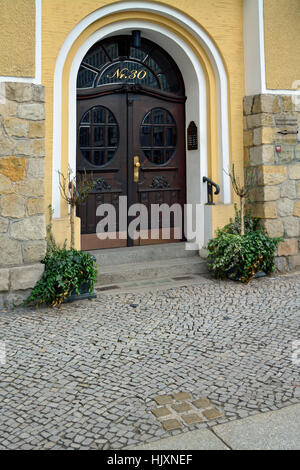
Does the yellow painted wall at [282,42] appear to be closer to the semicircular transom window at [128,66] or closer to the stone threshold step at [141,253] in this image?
the semicircular transom window at [128,66]

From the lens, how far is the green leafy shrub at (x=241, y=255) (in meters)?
5.27

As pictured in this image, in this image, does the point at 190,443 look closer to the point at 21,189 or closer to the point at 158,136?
the point at 21,189

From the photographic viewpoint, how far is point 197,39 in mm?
5949

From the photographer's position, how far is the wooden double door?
583 cm

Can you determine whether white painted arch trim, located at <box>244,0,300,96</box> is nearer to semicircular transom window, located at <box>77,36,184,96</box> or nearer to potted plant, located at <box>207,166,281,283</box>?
semicircular transom window, located at <box>77,36,184,96</box>

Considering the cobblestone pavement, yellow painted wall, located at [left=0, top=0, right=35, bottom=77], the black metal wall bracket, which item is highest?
yellow painted wall, located at [left=0, top=0, right=35, bottom=77]

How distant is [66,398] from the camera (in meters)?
2.68

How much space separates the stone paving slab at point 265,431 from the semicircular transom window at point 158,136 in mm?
4334

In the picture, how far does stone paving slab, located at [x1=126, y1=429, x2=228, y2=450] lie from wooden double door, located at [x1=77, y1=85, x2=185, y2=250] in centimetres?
381

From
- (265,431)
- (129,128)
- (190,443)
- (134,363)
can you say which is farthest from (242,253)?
(190,443)

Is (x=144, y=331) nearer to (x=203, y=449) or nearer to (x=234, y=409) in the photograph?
(x=234, y=409)

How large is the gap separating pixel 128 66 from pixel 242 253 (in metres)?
2.87

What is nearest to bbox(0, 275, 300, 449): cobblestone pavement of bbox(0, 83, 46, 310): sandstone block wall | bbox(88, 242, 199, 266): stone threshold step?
bbox(0, 83, 46, 310): sandstone block wall
